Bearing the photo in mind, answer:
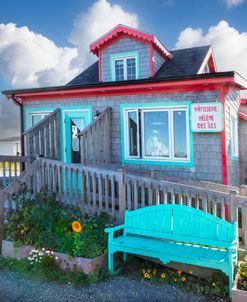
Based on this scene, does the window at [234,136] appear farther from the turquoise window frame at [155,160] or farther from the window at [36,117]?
the window at [36,117]

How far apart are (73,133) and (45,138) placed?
0.94 meters

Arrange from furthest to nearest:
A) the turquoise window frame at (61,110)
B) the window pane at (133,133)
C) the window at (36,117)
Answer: the window at (36,117) < the turquoise window frame at (61,110) < the window pane at (133,133)

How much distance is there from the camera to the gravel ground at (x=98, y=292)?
4234 millimetres

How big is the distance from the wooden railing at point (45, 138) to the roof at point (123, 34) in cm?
261

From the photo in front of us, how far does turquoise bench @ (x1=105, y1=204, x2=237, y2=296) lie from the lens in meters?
4.26

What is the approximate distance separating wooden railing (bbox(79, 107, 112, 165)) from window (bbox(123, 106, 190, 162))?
484 millimetres

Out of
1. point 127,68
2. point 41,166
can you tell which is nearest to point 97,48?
point 127,68

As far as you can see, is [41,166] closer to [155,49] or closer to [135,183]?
[135,183]

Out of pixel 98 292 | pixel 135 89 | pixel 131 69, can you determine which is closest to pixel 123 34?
pixel 131 69

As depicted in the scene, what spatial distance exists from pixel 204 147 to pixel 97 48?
5.12 metres

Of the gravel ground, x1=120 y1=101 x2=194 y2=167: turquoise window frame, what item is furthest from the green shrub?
x1=120 y1=101 x2=194 y2=167: turquoise window frame

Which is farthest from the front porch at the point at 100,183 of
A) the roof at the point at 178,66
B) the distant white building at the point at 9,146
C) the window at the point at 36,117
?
the distant white building at the point at 9,146

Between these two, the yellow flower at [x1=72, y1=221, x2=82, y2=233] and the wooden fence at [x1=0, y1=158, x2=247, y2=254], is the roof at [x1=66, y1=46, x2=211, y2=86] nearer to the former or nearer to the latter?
the wooden fence at [x1=0, y1=158, x2=247, y2=254]

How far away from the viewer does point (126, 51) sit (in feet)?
32.9
